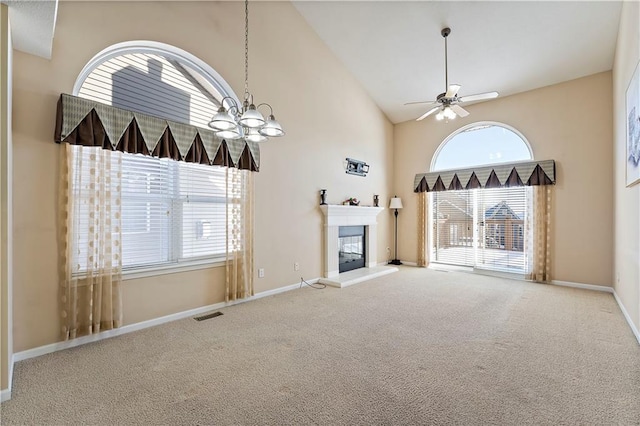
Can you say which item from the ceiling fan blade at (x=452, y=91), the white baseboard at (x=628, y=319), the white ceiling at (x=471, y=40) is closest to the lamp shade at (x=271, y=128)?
the ceiling fan blade at (x=452, y=91)

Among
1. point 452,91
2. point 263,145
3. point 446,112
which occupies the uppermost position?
point 452,91

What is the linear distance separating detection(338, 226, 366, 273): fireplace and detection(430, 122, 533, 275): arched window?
1.79 meters

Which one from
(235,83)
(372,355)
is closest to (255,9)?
(235,83)

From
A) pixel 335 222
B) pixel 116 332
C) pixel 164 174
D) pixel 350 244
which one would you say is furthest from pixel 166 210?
pixel 350 244

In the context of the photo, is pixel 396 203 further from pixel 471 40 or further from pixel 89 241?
pixel 89 241

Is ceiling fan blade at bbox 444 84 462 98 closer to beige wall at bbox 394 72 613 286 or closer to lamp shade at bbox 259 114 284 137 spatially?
lamp shade at bbox 259 114 284 137

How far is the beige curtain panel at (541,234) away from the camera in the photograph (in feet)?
16.7

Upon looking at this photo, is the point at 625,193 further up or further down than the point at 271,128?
further down

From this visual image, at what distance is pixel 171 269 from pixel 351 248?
3521 millimetres

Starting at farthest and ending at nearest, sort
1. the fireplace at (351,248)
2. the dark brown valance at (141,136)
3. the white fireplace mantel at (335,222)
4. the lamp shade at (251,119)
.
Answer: the fireplace at (351,248)
the white fireplace mantel at (335,222)
the dark brown valance at (141,136)
the lamp shade at (251,119)

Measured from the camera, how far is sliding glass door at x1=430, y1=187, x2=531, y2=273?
18.3 ft

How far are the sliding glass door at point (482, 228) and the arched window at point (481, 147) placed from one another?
0.60m

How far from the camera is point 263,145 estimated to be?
4328mm

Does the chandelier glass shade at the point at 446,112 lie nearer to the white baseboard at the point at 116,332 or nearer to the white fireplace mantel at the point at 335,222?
the white fireplace mantel at the point at 335,222
